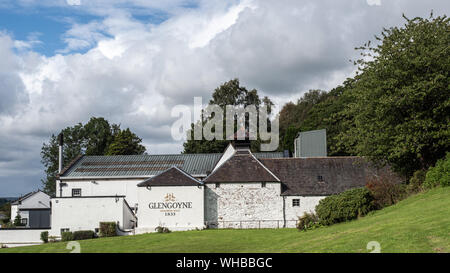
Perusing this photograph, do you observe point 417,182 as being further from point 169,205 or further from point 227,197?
point 169,205

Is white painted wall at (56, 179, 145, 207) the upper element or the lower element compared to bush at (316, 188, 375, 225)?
upper

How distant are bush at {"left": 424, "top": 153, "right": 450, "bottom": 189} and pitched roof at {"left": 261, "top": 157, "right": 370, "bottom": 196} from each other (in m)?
12.2

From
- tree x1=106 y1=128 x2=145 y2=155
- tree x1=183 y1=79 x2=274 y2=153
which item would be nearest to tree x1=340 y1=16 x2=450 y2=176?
tree x1=183 y1=79 x2=274 y2=153

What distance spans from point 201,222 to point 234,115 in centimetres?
2633

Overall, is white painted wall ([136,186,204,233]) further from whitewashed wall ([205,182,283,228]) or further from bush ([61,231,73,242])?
bush ([61,231,73,242])

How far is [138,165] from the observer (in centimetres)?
4866

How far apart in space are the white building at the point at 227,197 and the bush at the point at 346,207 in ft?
34.5

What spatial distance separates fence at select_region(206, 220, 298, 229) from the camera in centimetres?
3769

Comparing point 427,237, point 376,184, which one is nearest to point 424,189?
point 376,184

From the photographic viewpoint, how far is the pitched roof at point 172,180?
122 ft

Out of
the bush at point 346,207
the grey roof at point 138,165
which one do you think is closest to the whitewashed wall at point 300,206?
the grey roof at point 138,165

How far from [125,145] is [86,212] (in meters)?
29.7
